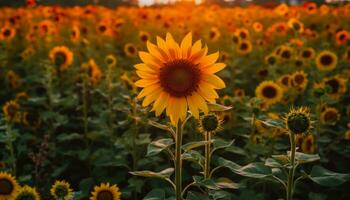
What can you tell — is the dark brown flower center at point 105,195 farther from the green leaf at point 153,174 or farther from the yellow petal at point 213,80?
the yellow petal at point 213,80

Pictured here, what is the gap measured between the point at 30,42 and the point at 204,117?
4.94m

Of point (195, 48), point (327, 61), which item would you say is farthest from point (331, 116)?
point (195, 48)

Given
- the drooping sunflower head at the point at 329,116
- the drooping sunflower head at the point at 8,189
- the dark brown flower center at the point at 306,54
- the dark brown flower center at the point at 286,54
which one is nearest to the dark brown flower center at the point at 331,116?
the drooping sunflower head at the point at 329,116

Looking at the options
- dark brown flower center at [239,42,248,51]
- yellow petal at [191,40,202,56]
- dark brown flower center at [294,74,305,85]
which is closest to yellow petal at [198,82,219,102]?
yellow petal at [191,40,202,56]

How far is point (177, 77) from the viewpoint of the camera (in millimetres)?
1879

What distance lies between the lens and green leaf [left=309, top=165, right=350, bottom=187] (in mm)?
1848

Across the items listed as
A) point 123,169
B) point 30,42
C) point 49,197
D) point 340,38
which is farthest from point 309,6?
point 49,197

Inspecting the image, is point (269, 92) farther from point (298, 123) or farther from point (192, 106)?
point (192, 106)

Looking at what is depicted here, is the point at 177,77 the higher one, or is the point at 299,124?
the point at 177,77

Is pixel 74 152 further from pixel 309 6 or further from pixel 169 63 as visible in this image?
pixel 309 6

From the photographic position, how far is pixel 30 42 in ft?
21.1

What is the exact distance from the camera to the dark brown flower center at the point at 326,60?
4.29m

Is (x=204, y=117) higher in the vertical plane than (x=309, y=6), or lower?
lower

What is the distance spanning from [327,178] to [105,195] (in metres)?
1.07
